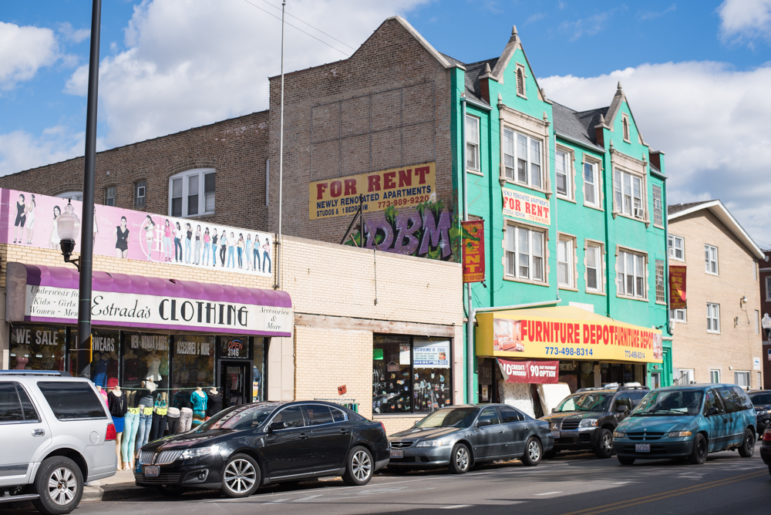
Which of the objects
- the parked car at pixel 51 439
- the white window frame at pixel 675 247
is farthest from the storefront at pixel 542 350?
the parked car at pixel 51 439

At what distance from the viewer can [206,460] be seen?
1364cm

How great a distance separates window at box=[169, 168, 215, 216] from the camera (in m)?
35.5

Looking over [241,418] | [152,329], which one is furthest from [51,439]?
[152,329]

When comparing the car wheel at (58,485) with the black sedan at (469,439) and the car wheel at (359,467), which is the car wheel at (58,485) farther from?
the black sedan at (469,439)

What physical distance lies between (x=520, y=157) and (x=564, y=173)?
3.02 meters

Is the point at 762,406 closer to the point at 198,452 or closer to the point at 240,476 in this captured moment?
the point at 240,476

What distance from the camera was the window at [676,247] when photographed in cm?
4238

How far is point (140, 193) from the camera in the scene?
37.4 metres

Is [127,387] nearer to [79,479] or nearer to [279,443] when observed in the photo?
[279,443]

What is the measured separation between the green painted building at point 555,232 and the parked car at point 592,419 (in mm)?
4361

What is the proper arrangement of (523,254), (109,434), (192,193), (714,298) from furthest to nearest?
(714,298)
(192,193)
(523,254)
(109,434)

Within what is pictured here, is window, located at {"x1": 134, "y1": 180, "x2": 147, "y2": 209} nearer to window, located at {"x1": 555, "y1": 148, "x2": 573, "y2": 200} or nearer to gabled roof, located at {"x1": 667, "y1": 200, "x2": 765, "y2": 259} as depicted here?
window, located at {"x1": 555, "y1": 148, "x2": 573, "y2": 200}

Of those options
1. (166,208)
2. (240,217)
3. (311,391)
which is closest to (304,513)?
(311,391)

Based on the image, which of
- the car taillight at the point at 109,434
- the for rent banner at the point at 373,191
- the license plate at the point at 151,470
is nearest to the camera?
the car taillight at the point at 109,434
